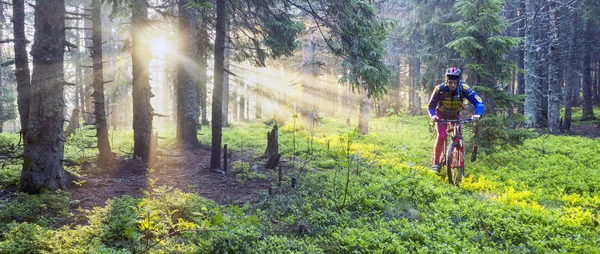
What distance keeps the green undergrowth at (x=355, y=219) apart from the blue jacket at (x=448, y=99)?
153cm

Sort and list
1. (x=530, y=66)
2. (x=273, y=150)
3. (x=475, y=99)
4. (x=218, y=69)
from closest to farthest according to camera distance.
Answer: (x=475, y=99) < (x=218, y=69) < (x=273, y=150) < (x=530, y=66)

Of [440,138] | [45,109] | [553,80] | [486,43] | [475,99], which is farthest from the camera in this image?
[553,80]

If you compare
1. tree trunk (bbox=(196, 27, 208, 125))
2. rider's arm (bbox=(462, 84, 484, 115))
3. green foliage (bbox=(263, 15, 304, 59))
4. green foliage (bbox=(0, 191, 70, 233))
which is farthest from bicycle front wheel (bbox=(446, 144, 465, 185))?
tree trunk (bbox=(196, 27, 208, 125))

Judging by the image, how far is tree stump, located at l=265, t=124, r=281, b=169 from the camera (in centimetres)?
992

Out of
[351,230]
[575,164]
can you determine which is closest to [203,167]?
[351,230]

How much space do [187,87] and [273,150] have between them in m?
4.48

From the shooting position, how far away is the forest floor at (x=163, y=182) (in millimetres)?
6988

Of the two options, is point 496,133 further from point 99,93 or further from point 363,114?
point 99,93

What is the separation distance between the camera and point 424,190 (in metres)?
6.95

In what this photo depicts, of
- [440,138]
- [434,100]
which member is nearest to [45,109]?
[434,100]

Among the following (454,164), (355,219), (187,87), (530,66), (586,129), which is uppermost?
(530,66)

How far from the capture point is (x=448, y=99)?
782cm

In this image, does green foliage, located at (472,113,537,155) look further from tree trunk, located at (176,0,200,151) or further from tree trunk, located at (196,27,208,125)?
tree trunk, located at (176,0,200,151)

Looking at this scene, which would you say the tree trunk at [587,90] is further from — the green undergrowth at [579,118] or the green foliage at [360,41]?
the green foliage at [360,41]
